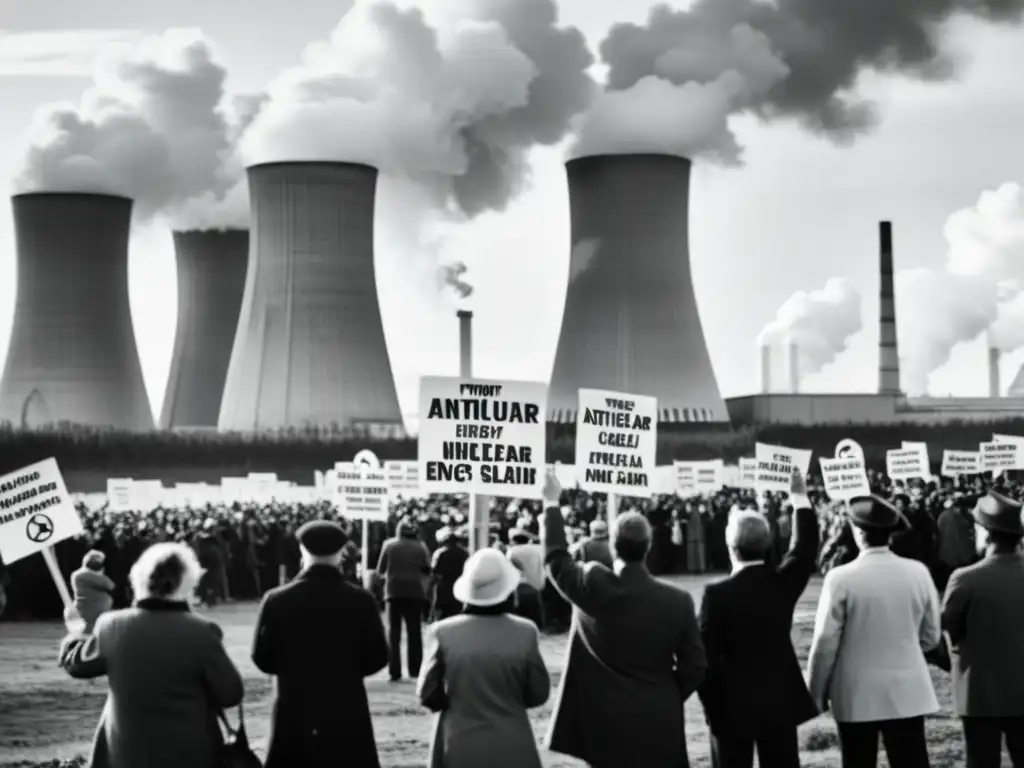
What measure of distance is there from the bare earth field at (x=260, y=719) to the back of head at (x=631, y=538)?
2.02m

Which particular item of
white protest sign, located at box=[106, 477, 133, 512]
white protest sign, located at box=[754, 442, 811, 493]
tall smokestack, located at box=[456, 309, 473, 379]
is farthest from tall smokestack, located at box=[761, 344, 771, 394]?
white protest sign, located at box=[754, 442, 811, 493]

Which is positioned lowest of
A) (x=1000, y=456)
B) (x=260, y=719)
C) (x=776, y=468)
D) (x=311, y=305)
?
(x=260, y=719)

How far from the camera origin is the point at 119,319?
92.0 feet

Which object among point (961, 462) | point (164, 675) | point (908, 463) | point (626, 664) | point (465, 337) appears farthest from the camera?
point (465, 337)

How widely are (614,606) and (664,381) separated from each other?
874 inches

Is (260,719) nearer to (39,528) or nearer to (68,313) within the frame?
(39,528)

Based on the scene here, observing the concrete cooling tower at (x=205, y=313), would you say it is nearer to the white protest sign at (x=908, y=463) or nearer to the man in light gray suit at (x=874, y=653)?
the white protest sign at (x=908, y=463)

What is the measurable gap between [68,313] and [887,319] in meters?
17.1

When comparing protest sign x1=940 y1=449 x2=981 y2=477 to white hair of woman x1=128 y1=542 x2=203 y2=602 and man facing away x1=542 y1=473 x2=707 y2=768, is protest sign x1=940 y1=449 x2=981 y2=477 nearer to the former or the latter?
man facing away x1=542 y1=473 x2=707 y2=768

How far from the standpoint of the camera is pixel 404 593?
856 centimetres

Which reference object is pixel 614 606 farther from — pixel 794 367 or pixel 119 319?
pixel 794 367

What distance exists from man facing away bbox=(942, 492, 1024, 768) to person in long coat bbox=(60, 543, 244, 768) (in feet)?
6.09

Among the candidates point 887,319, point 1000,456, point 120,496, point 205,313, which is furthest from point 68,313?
point 887,319

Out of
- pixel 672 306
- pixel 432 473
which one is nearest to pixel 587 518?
pixel 672 306
